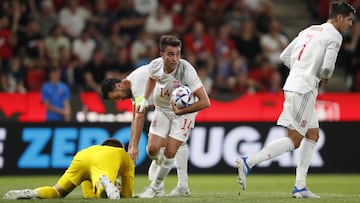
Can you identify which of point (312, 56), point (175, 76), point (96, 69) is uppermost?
point (312, 56)

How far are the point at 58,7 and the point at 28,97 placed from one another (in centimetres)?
351

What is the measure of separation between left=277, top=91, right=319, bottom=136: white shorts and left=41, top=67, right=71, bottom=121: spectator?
26.3 ft

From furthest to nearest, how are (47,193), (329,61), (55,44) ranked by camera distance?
1. (55,44)
2. (329,61)
3. (47,193)

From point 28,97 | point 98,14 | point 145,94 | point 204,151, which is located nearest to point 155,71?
point 145,94

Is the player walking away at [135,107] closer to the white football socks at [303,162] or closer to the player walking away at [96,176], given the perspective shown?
the player walking away at [96,176]

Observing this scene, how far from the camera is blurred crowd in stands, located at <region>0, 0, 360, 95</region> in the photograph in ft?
61.6

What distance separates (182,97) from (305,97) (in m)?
1.33

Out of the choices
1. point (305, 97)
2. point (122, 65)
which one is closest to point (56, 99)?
point (122, 65)

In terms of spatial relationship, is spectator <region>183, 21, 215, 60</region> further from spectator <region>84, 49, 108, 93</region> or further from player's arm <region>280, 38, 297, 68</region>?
player's arm <region>280, 38, 297, 68</region>

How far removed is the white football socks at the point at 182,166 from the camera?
10.8 m

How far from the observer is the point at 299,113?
9.89 m

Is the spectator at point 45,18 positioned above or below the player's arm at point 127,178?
above

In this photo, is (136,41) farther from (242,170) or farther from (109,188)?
(109,188)

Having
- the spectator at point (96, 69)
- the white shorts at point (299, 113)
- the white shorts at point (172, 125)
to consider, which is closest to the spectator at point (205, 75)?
the spectator at point (96, 69)
